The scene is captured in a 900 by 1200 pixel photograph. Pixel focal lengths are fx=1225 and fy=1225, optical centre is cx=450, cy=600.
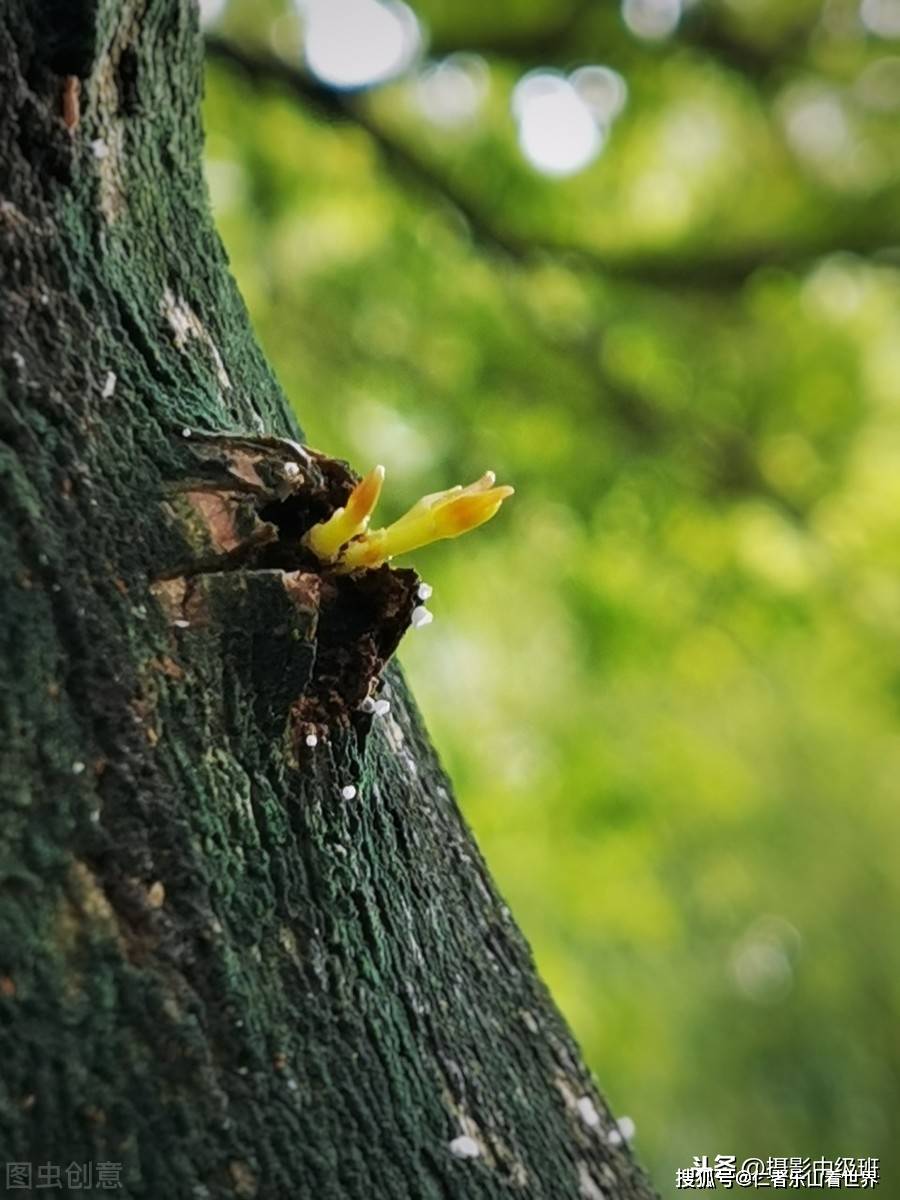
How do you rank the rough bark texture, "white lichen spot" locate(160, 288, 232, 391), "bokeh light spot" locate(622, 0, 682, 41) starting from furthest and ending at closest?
1. "bokeh light spot" locate(622, 0, 682, 41)
2. "white lichen spot" locate(160, 288, 232, 391)
3. the rough bark texture

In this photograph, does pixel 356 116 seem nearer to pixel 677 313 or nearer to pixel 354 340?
pixel 354 340

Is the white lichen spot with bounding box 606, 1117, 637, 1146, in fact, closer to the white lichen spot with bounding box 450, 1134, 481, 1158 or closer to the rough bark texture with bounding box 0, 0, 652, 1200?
the rough bark texture with bounding box 0, 0, 652, 1200

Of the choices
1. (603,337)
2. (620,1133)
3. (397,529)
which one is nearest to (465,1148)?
(620,1133)

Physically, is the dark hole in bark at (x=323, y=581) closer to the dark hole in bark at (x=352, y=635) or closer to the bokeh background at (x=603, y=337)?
the dark hole in bark at (x=352, y=635)

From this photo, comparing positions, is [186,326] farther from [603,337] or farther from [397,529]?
[603,337]

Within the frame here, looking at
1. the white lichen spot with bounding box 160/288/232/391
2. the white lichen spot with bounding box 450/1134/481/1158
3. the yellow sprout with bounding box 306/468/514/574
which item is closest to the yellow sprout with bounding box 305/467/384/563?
the yellow sprout with bounding box 306/468/514/574

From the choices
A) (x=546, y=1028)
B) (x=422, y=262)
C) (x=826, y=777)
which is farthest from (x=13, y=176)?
(x=826, y=777)
